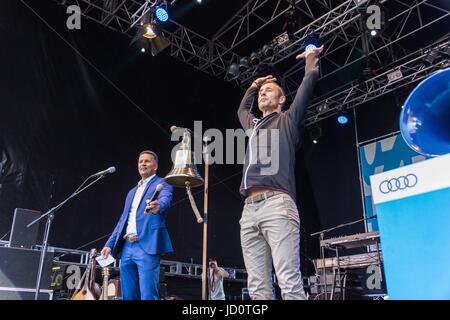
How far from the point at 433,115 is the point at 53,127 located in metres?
6.23

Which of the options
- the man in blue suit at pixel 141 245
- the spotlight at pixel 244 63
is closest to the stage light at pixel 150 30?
the spotlight at pixel 244 63

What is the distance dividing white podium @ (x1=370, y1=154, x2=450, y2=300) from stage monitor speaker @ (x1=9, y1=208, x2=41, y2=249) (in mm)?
3945

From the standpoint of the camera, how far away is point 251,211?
2.35 m

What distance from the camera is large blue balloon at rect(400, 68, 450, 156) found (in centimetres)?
213

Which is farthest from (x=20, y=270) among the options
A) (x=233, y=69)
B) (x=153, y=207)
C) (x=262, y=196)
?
(x=233, y=69)

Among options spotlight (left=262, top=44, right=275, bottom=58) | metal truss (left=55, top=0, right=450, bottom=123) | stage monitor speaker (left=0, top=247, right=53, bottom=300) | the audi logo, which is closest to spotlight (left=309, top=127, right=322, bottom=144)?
metal truss (left=55, top=0, right=450, bottom=123)

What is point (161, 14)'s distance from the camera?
767 centimetres

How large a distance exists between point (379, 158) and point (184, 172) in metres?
8.21

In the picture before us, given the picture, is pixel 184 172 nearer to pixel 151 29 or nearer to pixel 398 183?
pixel 398 183

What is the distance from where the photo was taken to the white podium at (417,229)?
139 centimetres

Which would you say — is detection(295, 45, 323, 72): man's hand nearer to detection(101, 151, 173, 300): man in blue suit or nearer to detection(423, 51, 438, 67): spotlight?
detection(101, 151, 173, 300): man in blue suit
